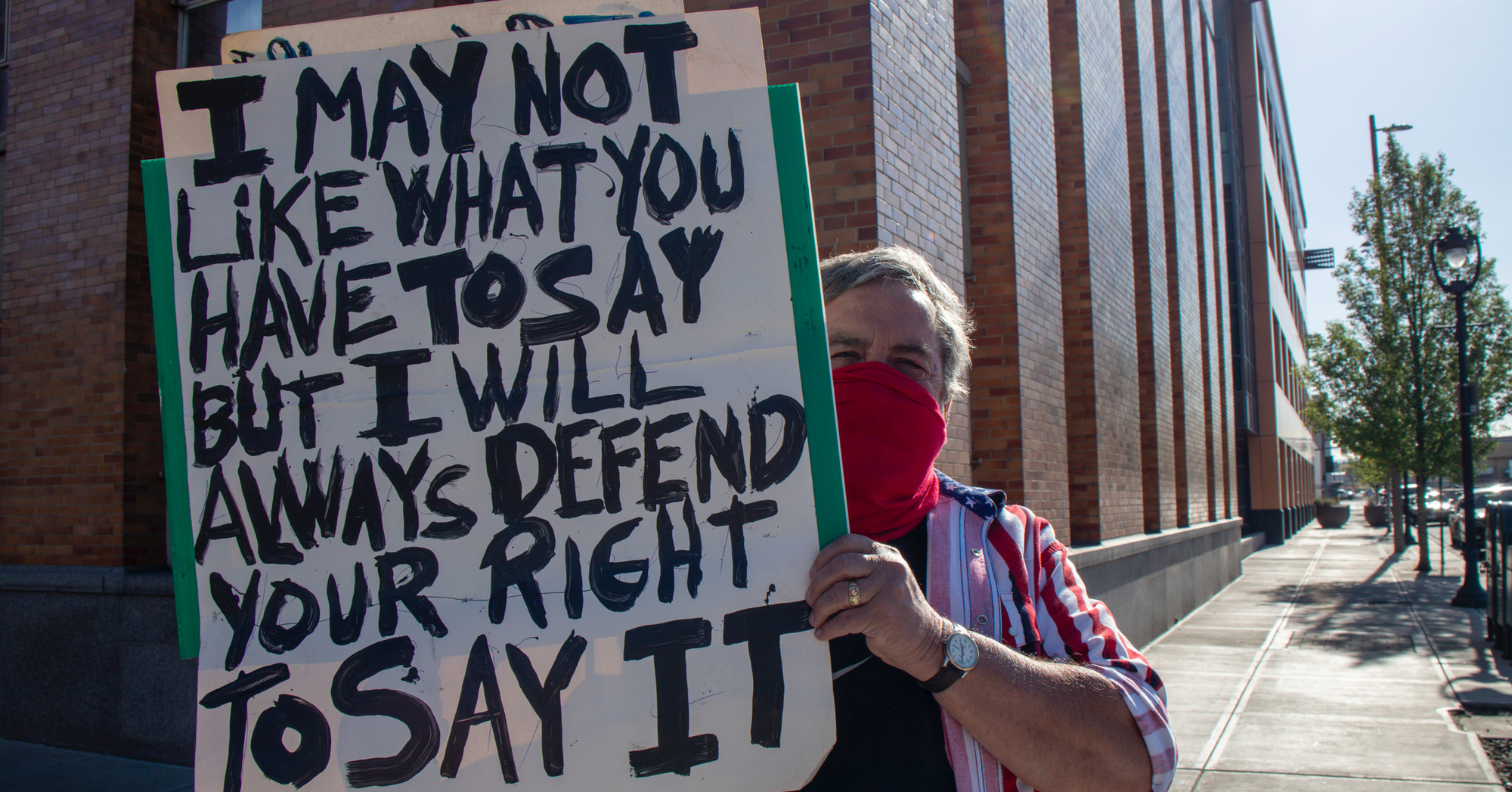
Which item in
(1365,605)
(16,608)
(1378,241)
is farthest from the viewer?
(1378,241)

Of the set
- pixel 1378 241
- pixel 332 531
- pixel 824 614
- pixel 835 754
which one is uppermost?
pixel 1378 241

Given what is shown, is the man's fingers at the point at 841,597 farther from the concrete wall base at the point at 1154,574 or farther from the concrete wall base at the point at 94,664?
the concrete wall base at the point at 1154,574

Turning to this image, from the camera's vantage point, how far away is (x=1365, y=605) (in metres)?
13.2

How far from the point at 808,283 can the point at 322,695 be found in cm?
94

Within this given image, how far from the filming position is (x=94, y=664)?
604 cm

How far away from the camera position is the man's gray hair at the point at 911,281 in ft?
5.78

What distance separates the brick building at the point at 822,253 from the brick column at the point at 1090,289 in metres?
0.02

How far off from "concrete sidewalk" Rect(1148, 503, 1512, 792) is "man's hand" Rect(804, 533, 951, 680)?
4.77m

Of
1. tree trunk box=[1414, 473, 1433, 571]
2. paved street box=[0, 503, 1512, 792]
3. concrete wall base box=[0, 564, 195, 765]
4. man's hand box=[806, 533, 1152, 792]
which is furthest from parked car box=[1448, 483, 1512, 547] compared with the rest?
man's hand box=[806, 533, 1152, 792]

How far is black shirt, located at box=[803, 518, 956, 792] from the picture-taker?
1510mm

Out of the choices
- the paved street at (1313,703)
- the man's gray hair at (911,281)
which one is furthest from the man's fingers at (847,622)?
the paved street at (1313,703)

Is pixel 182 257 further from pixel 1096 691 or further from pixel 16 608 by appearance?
pixel 16 608

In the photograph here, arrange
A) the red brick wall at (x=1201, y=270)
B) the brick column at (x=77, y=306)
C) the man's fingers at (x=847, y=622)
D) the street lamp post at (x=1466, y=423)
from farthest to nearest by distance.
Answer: the red brick wall at (x=1201, y=270) < the street lamp post at (x=1466, y=423) < the brick column at (x=77, y=306) < the man's fingers at (x=847, y=622)

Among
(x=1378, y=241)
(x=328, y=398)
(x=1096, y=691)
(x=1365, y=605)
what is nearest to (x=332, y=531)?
(x=328, y=398)
